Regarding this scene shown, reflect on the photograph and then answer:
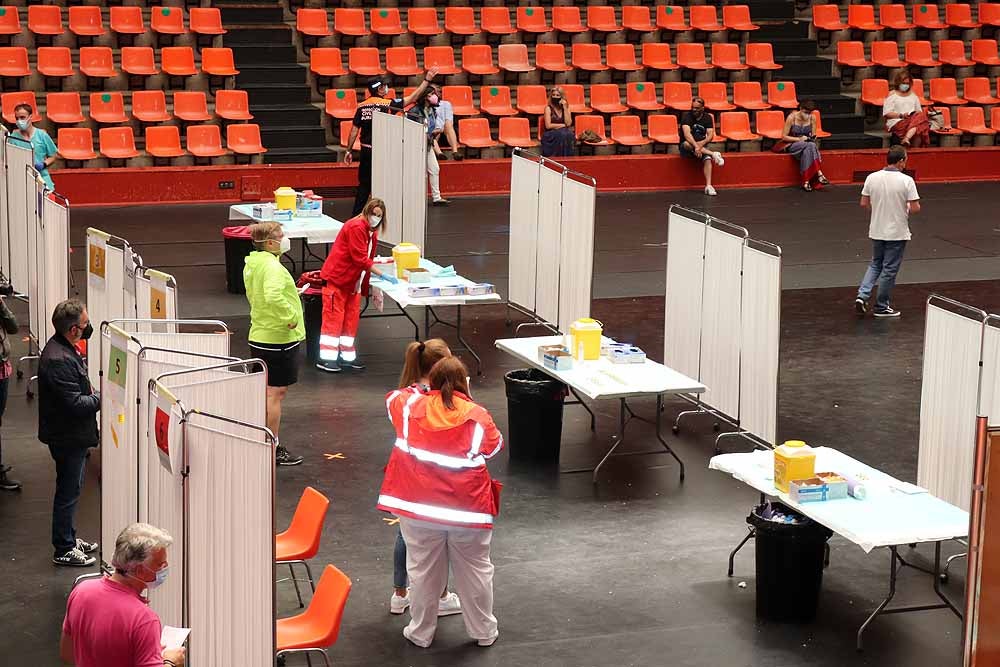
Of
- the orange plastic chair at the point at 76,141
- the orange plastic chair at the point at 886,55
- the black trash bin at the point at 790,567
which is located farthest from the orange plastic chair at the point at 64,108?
the black trash bin at the point at 790,567

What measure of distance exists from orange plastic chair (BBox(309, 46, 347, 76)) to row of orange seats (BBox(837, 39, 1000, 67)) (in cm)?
904

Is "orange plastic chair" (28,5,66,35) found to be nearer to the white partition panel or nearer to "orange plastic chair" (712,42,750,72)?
"orange plastic chair" (712,42,750,72)

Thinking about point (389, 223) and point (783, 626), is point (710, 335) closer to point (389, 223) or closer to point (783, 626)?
point (783, 626)

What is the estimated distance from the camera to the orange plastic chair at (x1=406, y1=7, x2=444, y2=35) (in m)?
24.5

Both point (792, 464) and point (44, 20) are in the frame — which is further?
point (44, 20)

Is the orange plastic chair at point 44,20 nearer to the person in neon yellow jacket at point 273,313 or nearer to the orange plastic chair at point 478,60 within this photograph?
the orange plastic chair at point 478,60

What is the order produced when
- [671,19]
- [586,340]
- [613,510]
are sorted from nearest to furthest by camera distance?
[613,510] < [586,340] < [671,19]

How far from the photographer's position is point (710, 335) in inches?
474

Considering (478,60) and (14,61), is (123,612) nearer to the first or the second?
(14,61)

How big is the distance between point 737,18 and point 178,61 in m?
9.83

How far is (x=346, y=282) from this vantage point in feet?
43.5

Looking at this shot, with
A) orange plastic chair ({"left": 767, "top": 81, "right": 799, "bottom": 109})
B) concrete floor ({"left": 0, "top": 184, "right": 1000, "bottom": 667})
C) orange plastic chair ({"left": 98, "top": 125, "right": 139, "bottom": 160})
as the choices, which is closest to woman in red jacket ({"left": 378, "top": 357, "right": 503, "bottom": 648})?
concrete floor ({"left": 0, "top": 184, "right": 1000, "bottom": 667})

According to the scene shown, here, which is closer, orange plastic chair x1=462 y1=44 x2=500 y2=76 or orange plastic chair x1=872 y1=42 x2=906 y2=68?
orange plastic chair x1=462 y1=44 x2=500 y2=76

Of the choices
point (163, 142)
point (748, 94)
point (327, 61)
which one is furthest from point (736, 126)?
point (163, 142)
